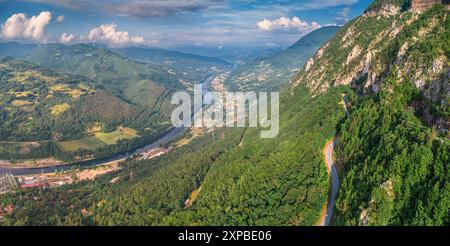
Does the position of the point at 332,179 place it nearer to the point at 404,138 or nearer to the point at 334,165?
the point at 334,165

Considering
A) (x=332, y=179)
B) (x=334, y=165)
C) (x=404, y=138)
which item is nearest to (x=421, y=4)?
(x=334, y=165)

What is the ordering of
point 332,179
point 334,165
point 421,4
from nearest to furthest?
point 332,179, point 334,165, point 421,4

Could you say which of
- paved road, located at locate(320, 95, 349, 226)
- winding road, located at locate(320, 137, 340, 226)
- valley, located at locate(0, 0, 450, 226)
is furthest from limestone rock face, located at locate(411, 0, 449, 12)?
winding road, located at locate(320, 137, 340, 226)

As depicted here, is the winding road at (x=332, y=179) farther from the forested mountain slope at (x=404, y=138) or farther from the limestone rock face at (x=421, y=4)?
the limestone rock face at (x=421, y=4)

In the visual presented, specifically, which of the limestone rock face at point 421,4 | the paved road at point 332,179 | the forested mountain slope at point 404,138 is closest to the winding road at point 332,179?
the paved road at point 332,179

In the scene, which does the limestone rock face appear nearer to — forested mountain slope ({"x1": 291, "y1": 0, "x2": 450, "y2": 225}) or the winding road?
forested mountain slope ({"x1": 291, "y1": 0, "x2": 450, "y2": 225})

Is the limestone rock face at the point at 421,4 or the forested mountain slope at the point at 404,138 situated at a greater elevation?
the limestone rock face at the point at 421,4

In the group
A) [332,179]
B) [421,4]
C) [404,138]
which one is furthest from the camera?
[421,4]

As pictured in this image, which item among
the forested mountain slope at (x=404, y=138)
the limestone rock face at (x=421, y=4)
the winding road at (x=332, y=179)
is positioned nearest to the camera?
the forested mountain slope at (x=404, y=138)

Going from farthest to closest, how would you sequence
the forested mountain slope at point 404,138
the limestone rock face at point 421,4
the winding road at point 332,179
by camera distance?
the limestone rock face at point 421,4
the winding road at point 332,179
the forested mountain slope at point 404,138

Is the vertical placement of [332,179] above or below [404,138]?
below

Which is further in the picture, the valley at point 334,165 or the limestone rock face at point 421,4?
the limestone rock face at point 421,4

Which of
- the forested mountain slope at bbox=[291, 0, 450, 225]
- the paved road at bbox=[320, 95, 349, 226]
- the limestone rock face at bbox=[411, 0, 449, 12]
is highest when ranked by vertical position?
the limestone rock face at bbox=[411, 0, 449, 12]
